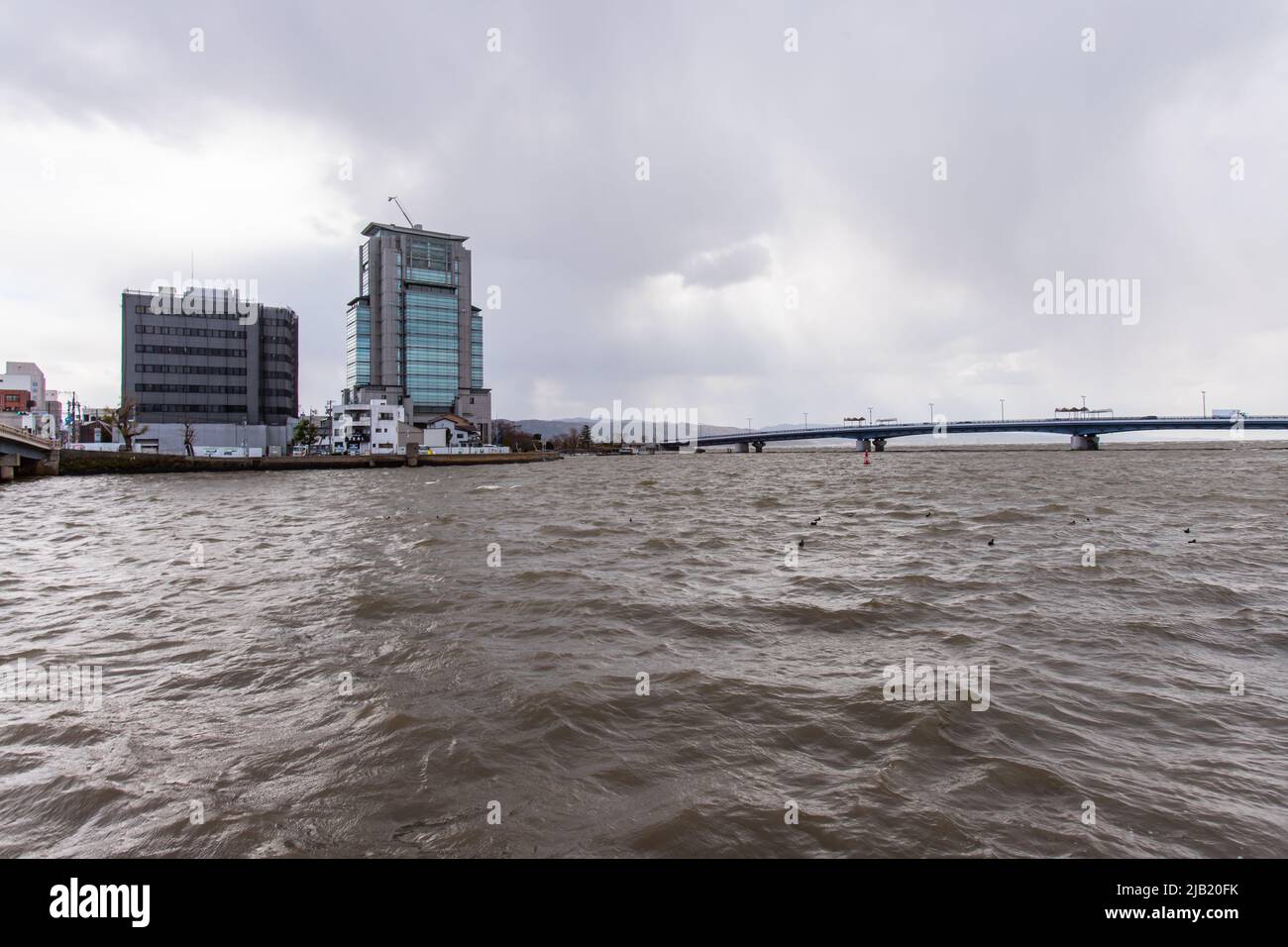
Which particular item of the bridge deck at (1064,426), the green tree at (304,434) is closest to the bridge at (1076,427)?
the bridge deck at (1064,426)

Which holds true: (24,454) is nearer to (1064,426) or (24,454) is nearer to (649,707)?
(649,707)

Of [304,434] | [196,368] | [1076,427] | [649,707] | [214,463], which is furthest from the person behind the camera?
[1076,427]

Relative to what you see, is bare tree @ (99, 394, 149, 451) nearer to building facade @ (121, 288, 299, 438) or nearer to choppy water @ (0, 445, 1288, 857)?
building facade @ (121, 288, 299, 438)

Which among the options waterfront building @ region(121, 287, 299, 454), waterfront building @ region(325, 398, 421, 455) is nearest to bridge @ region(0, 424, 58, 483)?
waterfront building @ region(121, 287, 299, 454)

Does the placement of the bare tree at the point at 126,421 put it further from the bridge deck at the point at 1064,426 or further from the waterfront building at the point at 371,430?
the bridge deck at the point at 1064,426

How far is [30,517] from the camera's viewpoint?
2694 centimetres

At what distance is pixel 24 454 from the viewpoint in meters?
56.2

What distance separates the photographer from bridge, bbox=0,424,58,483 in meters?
52.3

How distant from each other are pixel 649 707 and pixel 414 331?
A: 15245 cm

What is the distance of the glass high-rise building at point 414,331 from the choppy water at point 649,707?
136 m

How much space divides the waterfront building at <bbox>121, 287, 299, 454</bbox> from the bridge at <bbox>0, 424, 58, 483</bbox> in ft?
116

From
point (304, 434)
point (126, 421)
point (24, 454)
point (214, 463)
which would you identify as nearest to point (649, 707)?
point (24, 454)
